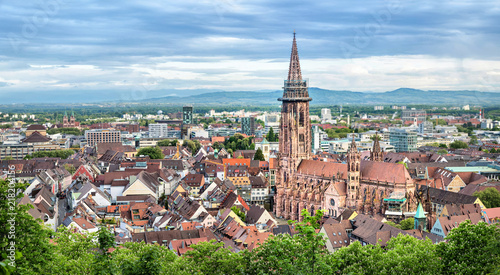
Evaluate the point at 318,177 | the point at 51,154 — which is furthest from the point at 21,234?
the point at 51,154

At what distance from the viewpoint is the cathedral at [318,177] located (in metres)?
85.0

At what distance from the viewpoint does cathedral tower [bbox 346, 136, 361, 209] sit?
289 feet

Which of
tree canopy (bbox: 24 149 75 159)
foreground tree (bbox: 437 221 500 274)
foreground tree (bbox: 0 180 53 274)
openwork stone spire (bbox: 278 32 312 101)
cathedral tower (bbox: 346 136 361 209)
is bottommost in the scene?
tree canopy (bbox: 24 149 75 159)

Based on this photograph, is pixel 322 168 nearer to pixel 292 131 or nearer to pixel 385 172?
pixel 292 131

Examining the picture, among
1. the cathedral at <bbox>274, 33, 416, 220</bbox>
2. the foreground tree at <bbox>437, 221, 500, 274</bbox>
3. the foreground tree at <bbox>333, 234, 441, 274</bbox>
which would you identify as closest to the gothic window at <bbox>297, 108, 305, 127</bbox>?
the cathedral at <bbox>274, 33, 416, 220</bbox>

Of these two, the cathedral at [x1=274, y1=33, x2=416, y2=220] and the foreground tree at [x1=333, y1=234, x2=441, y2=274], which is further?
the cathedral at [x1=274, y1=33, x2=416, y2=220]

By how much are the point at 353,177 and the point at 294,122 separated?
2212 centimetres

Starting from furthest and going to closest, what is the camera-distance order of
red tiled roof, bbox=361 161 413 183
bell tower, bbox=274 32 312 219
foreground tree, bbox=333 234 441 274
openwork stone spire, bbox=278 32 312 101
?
openwork stone spire, bbox=278 32 312 101 → bell tower, bbox=274 32 312 219 → red tiled roof, bbox=361 161 413 183 → foreground tree, bbox=333 234 441 274

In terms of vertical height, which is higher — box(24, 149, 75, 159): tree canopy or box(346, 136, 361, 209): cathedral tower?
box(346, 136, 361, 209): cathedral tower

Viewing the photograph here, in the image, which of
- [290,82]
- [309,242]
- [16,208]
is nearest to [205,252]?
[309,242]

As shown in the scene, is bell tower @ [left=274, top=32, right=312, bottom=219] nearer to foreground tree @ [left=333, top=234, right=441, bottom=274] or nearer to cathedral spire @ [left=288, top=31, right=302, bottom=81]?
cathedral spire @ [left=288, top=31, right=302, bottom=81]

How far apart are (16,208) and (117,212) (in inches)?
2333

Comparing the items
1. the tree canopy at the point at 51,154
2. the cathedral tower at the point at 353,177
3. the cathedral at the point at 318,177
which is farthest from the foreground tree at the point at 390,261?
the tree canopy at the point at 51,154

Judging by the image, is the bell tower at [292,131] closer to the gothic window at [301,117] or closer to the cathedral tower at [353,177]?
the gothic window at [301,117]
